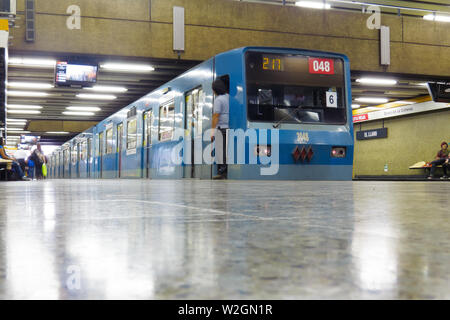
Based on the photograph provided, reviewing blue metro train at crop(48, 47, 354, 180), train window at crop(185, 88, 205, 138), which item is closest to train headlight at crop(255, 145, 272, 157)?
blue metro train at crop(48, 47, 354, 180)

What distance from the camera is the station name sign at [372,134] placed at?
21.0 metres

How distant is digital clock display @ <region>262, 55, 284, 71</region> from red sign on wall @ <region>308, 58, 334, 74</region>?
0.53 meters

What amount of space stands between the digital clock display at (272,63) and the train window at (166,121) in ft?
9.48

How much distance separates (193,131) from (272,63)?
2.23 m

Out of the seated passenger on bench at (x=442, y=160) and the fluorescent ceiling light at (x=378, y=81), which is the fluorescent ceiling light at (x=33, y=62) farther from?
the seated passenger on bench at (x=442, y=160)

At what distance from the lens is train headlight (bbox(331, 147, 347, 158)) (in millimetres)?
7812

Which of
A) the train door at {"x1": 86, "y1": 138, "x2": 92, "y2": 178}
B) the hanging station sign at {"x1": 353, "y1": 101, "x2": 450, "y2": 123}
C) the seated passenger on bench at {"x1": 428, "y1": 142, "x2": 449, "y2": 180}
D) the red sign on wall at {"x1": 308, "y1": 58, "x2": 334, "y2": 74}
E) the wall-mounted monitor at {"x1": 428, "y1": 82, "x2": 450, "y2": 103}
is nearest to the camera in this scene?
the red sign on wall at {"x1": 308, "y1": 58, "x2": 334, "y2": 74}

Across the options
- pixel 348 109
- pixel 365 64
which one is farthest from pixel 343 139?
pixel 365 64

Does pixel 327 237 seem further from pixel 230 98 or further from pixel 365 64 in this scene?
pixel 365 64

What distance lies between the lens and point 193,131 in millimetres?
8930

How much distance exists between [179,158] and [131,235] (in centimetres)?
862

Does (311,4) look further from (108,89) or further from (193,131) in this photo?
(108,89)

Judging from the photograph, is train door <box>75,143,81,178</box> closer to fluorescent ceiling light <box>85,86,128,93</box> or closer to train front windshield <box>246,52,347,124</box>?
fluorescent ceiling light <box>85,86,128,93</box>

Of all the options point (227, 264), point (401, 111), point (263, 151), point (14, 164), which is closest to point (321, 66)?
point (263, 151)
